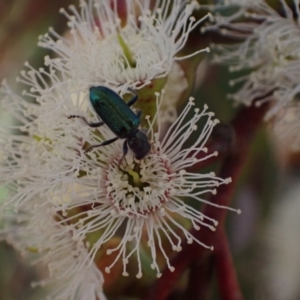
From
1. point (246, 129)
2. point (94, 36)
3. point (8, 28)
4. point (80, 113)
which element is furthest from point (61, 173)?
point (8, 28)

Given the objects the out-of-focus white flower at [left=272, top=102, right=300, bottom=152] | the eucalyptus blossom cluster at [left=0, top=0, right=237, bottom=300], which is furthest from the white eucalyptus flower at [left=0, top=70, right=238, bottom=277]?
the out-of-focus white flower at [left=272, top=102, right=300, bottom=152]

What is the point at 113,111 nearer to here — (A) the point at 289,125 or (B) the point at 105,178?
(B) the point at 105,178

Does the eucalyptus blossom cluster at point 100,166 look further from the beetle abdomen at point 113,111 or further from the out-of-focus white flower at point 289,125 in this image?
the out-of-focus white flower at point 289,125

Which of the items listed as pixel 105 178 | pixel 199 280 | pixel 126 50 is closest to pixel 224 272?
pixel 199 280

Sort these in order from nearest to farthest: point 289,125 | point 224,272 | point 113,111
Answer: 1. point 113,111
2. point 224,272
3. point 289,125

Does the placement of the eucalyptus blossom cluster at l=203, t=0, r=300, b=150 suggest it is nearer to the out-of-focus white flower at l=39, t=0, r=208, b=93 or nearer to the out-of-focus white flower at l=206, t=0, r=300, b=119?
the out-of-focus white flower at l=206, t=0, r=300, b=119
